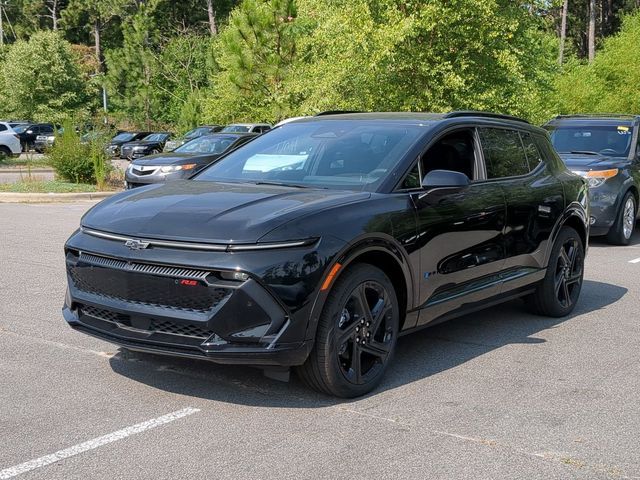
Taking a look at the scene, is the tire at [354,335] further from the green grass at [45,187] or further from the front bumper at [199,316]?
the green grass at [45,187]

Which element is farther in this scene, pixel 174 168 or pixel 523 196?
pixel 174 168

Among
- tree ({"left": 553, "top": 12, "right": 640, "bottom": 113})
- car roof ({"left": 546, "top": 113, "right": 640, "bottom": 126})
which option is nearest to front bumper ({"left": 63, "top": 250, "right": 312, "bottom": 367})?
car roof ({"left": 546, "top": 113, "right": 640, "bottom": 126})

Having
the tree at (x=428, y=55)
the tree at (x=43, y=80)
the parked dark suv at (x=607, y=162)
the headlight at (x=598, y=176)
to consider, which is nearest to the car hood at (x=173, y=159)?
the tree at (x=428, y=55)

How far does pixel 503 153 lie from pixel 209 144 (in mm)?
14130

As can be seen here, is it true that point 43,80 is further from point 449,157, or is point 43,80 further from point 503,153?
point 449,157

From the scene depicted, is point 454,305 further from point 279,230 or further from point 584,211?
point 584,211

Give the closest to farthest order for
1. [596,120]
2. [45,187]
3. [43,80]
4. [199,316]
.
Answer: [199,316], [596,120], [45,187], [43,80]

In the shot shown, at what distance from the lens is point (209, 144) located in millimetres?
20078

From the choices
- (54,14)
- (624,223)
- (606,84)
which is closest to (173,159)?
(624,223)

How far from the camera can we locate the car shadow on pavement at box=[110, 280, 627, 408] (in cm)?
497

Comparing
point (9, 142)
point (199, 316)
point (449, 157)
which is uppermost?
point (449, 157)

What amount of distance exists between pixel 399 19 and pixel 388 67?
4.22ft

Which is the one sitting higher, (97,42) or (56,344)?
(97,42)

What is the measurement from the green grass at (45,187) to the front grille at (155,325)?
14.5 m
